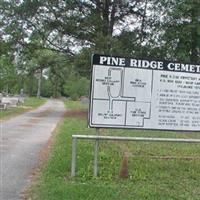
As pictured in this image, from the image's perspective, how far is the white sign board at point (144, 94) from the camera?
10.3 metres

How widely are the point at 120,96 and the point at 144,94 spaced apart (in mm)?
504

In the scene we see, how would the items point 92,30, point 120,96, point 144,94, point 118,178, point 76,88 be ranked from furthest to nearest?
point 76,88, point 92,30, point 144,94, point 120,96, point 118,178

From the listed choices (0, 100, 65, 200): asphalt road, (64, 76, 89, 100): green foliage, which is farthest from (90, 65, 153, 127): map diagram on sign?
(64, 76, 89, 100): green foliage

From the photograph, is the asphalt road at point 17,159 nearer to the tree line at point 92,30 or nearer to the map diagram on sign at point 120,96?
the map diagram on sign at point 120,96

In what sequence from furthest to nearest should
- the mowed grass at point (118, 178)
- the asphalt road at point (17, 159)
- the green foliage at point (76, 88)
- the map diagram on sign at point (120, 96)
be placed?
the green foliage at point (76, 88), the map diagram on sign at point (120, 96), the asphalt road at point (17, 159), the mowed grass at point (118, 178)

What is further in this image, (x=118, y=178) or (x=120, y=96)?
(x=120, y=96)

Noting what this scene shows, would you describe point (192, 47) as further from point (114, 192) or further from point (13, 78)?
point (114, 192)

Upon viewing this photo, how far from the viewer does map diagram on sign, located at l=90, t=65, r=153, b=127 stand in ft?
33.6

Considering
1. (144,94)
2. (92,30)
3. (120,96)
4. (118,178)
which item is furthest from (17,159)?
(92,30)

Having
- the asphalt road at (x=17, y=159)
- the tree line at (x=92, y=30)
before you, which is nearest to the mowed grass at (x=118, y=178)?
the asphalt road at (x=17, y=159)

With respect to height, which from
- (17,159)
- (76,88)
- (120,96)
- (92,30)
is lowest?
(17,159)

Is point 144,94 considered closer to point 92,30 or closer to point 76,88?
point 92,30

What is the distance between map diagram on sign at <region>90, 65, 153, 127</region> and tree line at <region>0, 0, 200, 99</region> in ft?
72.8

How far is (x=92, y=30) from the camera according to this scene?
3600 centimetres
